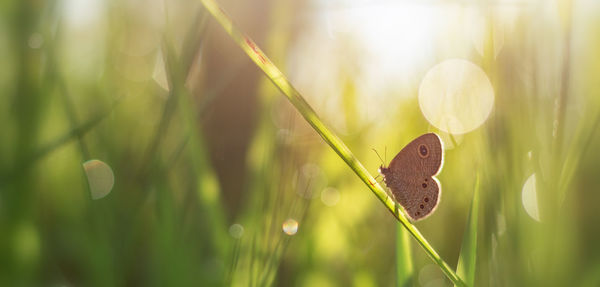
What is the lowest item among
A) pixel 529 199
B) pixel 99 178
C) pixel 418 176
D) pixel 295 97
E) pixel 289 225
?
pixel 529 199

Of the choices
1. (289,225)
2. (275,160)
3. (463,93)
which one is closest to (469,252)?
(289,225)

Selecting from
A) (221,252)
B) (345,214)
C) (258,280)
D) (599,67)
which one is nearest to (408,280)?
(258,280)

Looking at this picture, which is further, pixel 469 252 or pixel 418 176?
pixel 418 176

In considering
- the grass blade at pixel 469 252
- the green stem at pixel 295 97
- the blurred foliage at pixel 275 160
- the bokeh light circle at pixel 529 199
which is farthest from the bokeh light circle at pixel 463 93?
the green stem at pixel 295 97

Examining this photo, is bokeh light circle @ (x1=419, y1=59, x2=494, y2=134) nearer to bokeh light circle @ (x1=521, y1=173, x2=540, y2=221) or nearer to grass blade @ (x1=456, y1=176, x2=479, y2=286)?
bokeh light circle @ (x1=521, y1=173, x2=540, y2=221)

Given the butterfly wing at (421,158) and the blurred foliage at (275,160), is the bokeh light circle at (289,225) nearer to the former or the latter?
the blurred foliage at (275,160)

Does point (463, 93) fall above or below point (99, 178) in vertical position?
below

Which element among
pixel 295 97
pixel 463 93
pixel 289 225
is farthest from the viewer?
pixel 463 93

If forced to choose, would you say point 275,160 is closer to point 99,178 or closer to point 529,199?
point 99,178

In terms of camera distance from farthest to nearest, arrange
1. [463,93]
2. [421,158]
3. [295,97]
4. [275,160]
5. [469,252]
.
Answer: [463,93] → [421,158] → [275,160] → [469,252] → [295,97]
